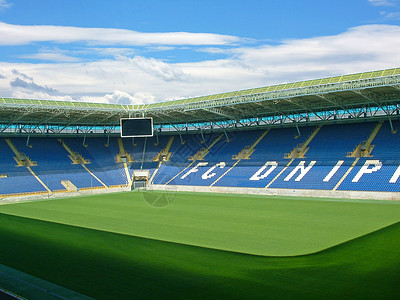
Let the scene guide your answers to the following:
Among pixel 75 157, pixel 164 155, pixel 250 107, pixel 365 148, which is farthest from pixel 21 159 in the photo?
pixel 365 148

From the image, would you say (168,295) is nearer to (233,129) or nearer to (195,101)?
(195,101)

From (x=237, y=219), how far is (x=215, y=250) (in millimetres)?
8436

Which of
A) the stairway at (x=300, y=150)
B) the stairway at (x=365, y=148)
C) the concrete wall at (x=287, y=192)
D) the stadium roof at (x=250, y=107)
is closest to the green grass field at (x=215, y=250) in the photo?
the concrete wall at (x=287, y=192)

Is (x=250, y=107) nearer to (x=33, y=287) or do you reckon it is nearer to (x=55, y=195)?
(x=55, y=195)

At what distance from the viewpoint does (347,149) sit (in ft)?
133

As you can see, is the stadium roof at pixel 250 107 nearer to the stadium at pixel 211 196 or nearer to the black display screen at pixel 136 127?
the stadium at pixel 211 196

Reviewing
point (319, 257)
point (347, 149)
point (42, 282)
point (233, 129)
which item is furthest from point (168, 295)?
point (233, 129)

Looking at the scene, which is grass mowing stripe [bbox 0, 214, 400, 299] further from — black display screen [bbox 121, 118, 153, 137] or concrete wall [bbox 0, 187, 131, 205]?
black display screen [bbox 121, 118, 153, 137]

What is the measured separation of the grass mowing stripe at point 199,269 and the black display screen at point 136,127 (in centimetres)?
2641

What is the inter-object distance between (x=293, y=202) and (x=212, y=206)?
633 centimetres

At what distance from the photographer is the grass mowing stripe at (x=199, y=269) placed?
11.7 metres

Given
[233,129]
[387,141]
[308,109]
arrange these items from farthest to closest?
1. [233,129]
2. [308,109]
3. [387,141]

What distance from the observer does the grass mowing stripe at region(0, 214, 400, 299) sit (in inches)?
462

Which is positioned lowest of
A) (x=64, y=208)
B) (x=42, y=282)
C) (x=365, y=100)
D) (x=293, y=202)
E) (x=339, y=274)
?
(x=42, y=282)
